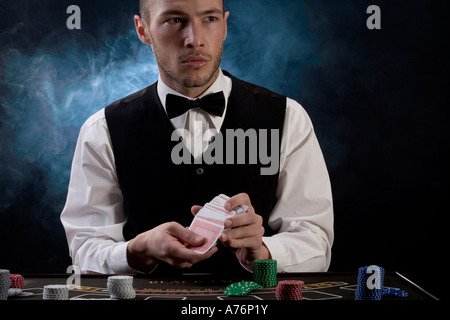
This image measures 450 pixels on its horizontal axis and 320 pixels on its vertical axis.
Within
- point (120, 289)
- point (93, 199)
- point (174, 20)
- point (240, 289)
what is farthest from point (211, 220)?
point (174, 20)

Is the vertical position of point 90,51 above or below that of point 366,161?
above

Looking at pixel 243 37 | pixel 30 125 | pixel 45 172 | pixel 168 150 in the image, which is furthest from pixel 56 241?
pixel 243 37

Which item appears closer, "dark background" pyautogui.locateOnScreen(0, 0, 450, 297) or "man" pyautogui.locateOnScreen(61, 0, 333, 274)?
"man" pyautogui.locateOnScreen(61, 0, 333, 274)

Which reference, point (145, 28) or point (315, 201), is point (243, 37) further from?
point (315, 201)

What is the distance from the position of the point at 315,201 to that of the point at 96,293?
1.35m

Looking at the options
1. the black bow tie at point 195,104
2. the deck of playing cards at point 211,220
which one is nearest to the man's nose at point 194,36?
the black bow tie at point 195,104

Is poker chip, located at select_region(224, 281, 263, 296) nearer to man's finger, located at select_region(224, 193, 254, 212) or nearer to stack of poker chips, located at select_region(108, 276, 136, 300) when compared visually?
stack of poker chips, located at select_region(108, 276, 136, 300)

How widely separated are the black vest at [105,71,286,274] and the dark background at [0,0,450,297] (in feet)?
3.85

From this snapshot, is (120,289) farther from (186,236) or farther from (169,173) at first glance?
(169,173)

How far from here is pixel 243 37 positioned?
162 inches

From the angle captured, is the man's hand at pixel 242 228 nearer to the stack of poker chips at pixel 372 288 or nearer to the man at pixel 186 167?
the man at pixel 186 167

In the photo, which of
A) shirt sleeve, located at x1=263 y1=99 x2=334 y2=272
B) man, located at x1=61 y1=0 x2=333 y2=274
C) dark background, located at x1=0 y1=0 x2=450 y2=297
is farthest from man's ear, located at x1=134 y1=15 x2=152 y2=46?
dark background, located at x1=0 y1=0 x2=450 y2=297

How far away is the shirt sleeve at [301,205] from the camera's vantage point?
2693 mm

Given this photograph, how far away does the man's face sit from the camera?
2.73 metres
